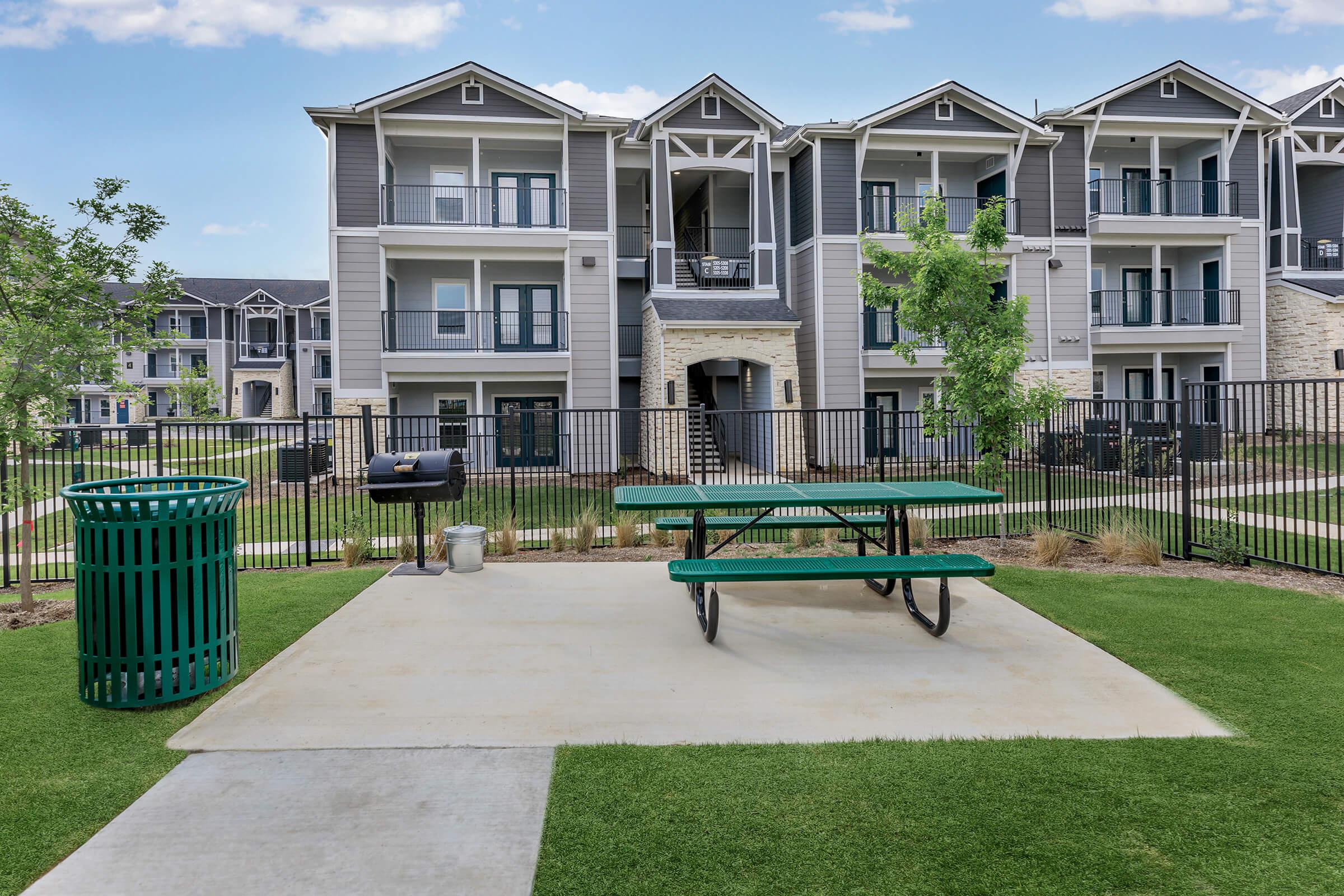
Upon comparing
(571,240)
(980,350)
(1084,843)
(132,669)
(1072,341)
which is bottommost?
(1084,843)

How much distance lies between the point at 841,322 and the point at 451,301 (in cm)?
1118

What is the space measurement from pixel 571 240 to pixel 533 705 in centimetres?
1875

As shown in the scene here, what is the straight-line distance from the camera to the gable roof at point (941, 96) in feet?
71.0

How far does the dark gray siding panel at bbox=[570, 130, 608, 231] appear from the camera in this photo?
22.0 metres

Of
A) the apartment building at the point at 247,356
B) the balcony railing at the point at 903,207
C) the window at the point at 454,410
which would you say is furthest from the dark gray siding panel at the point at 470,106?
the apartment building at the point at 247,356

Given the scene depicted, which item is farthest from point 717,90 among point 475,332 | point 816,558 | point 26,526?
point 26,526

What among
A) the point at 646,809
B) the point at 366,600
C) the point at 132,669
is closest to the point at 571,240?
the point at 366,600

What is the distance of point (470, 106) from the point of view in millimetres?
21281

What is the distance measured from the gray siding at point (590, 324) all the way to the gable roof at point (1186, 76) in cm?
1348

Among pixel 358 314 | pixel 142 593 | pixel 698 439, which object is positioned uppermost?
pixel 358 314

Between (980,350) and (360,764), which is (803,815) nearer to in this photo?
(360,764)

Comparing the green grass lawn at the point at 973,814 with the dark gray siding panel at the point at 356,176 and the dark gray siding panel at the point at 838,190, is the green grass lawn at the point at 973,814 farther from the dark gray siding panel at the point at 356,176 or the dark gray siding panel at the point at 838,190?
the dark gray siding panel at the point at 356,176

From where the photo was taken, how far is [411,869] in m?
3.09

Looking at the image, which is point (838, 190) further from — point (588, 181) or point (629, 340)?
point (629, 340)
